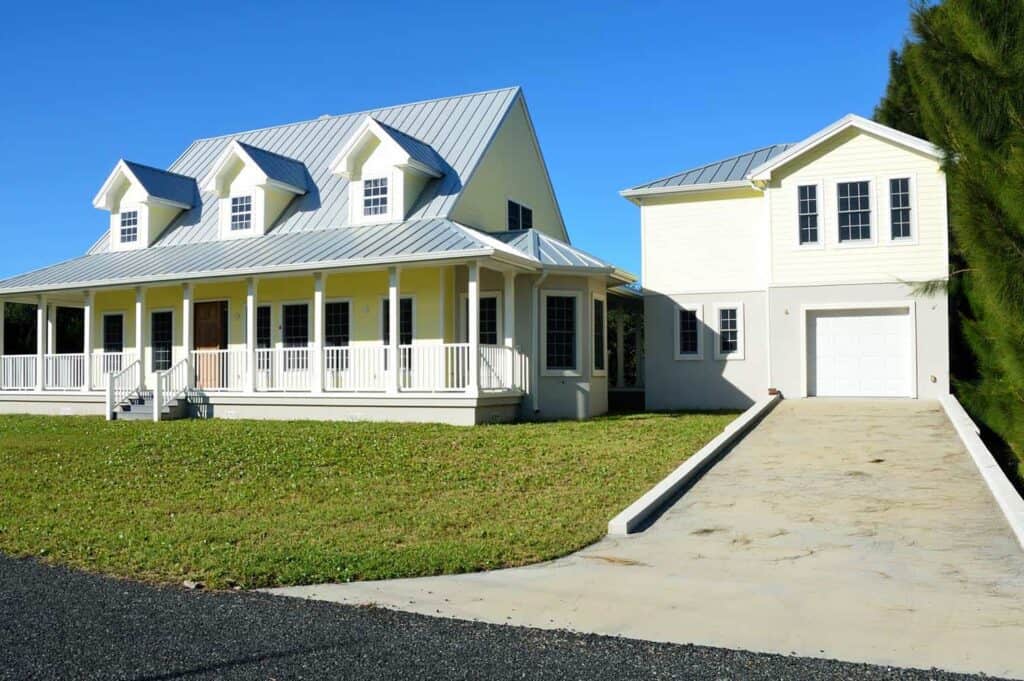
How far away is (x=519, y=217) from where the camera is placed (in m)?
25.6

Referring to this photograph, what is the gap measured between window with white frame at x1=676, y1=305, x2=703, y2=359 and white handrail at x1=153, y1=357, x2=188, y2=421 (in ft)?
38.5

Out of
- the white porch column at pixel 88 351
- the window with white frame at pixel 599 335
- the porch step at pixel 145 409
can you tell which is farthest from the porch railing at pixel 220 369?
the window with white frame at pixel 599 335

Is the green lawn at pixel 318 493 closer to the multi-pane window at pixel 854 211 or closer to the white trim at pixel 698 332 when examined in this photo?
the white trim at pixel 698 332

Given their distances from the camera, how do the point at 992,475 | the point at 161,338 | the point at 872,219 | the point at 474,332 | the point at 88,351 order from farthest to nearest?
1. the point at 161,338
2. the point at 88,351
3. the point at 872,219
4. the point at 474,332
5. the point at 992,475

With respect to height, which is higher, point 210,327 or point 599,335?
point 210,327

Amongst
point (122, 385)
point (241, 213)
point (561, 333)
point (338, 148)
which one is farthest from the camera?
point (338, 148)

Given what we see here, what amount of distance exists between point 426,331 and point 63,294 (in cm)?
1049

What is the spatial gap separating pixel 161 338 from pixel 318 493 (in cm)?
1408

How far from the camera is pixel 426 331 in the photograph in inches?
839

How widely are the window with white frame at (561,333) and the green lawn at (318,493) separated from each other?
1.88 meters

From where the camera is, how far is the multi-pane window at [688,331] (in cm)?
2231

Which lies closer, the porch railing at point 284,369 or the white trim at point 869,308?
Answer: the white trim at point 869,308

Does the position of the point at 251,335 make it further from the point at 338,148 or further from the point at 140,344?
the point at 338,148

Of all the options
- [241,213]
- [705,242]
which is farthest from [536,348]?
[241,213]
